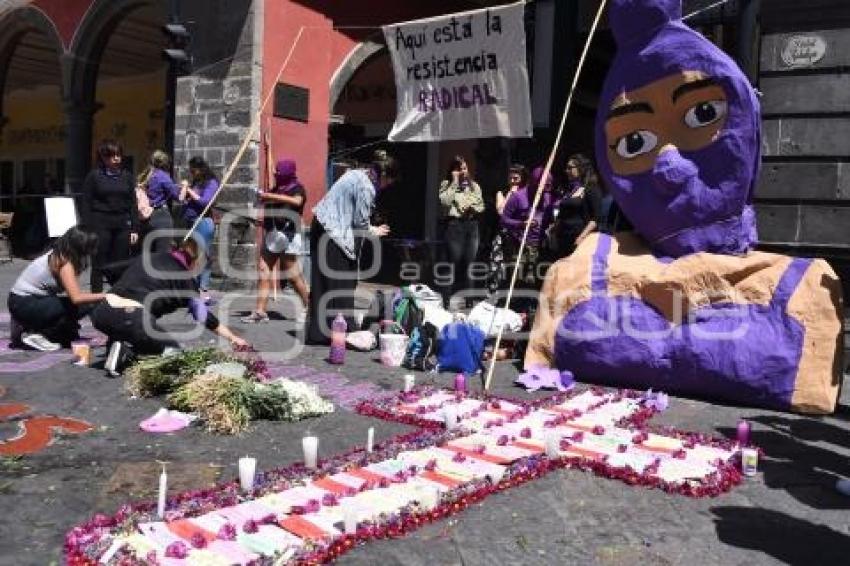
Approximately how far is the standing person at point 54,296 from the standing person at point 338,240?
1804mm

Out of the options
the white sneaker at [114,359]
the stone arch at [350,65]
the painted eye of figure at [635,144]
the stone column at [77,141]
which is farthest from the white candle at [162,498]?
the stone column at [77,141]

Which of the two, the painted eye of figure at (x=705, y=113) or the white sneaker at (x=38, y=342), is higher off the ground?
the painted eye of figure at (x=705, y=113)

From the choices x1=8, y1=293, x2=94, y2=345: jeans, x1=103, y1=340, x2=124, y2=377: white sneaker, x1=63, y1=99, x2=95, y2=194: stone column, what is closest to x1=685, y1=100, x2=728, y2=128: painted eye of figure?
x1=103, y1=340, x2=124, y2=377: white sneaker

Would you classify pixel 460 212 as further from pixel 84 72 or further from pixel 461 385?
pixel 84 72

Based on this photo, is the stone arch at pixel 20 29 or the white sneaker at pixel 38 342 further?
the stone arch at pixel 20 29

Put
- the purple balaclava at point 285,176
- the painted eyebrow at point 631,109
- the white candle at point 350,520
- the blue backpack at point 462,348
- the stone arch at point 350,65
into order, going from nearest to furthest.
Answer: the white candle at point 350,520, the painted eyebrow at point 631,109, the blue backpack at point 462,348, the purple balaclava at point 285,176, the stone arch at point 350,65

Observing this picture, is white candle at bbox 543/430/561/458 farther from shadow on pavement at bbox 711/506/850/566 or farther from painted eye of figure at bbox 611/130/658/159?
painted eye of figure at bbox 611/130/658/159

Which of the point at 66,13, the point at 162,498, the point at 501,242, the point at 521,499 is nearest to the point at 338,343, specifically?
the point at 521,499

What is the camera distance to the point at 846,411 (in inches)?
214

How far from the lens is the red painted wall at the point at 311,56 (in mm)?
10469

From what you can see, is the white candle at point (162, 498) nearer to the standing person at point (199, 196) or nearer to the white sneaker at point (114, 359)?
the white sneaker at point (114, 359)

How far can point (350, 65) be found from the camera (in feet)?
37.8

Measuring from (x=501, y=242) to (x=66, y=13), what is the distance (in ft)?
29.8

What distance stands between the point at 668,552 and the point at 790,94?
561 cm
